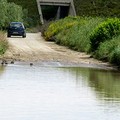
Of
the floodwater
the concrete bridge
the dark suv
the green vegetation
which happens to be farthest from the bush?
the concrete bridge

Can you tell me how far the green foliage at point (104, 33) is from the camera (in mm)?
37728

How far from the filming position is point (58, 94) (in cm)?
1878

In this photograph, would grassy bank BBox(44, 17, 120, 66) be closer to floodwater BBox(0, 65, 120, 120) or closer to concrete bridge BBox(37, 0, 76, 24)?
floodwater BBox(0, 65, 120, 120)

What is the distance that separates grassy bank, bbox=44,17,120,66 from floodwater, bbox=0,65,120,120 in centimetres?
524

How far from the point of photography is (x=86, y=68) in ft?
95.8

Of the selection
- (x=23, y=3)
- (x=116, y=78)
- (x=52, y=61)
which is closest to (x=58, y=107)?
(x=116, y=78)

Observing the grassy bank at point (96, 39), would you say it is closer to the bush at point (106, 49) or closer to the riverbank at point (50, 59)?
the bush at point (106, 49)

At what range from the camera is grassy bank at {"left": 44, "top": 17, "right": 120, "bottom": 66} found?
33469 millimetres

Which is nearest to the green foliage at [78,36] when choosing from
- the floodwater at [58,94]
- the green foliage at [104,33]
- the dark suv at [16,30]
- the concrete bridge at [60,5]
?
the green foliage at [104,33]

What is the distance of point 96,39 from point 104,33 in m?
0.60

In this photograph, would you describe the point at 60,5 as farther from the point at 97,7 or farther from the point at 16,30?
the point at 16,30

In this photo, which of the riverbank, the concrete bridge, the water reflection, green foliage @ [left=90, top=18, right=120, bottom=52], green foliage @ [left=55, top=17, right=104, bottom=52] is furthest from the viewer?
the concrete bridge

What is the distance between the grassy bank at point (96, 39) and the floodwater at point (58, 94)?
5243 millimetres

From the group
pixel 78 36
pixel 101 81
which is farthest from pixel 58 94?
pixel 78 36
